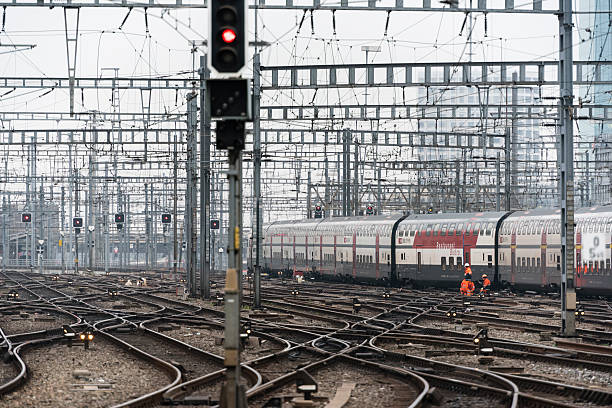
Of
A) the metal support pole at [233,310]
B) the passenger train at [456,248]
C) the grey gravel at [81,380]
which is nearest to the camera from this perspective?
the metal support pole at [233,310]

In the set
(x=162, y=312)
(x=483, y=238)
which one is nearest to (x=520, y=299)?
(x=483, y=238)

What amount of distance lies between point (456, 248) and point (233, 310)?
103ft

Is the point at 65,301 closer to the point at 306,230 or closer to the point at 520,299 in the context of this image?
the point at 520,299

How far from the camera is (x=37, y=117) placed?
177 feet

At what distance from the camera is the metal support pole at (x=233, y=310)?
1038 centimetres

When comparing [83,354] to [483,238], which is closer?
[83,354]

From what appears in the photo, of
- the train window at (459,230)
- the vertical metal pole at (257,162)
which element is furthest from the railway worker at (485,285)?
the vertical metal pole at (257,162)

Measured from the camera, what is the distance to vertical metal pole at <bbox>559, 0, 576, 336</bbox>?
70.6ft

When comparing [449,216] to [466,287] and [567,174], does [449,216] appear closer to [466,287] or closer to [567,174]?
[466,287]

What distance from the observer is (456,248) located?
135ft

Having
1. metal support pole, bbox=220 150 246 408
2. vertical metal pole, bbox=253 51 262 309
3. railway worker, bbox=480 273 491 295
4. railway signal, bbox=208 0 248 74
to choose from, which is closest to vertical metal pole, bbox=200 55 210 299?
vertical metal pole, bbox=253 51 262 309

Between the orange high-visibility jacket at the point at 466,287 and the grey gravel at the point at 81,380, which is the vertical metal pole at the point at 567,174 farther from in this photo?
the orange high-visibility jacket at the point at 466,287

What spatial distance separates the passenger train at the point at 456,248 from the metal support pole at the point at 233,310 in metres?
23.6

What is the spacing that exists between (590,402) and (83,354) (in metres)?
10.9
